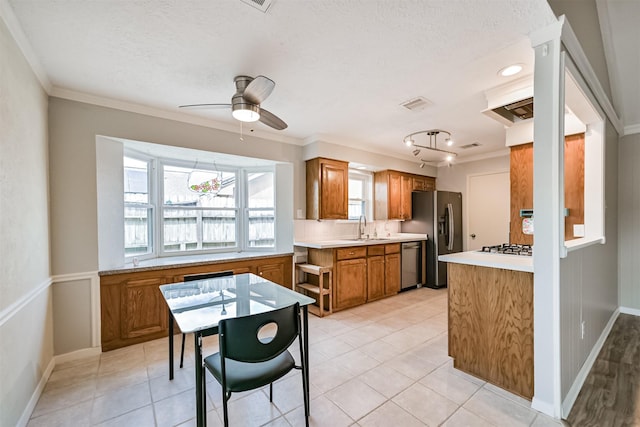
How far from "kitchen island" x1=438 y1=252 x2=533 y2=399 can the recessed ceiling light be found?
1.50 metres

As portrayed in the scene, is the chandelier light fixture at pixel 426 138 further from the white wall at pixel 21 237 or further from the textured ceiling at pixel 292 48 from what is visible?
the white wall at pixel 21 237

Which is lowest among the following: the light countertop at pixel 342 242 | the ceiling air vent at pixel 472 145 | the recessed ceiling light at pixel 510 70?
the light countertop at pixel 342 242

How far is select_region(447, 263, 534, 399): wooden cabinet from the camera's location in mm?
1889

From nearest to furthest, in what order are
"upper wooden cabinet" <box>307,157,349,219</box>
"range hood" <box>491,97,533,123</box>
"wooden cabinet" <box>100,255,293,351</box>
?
"range hood" <box>491,97,533,123</box> < "wooden cabinet" <box>100,255,293,351</box> < "upper wooden cabinet" <box>307,157,349,219</box>

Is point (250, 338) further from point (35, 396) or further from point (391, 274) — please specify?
point (391, 274)

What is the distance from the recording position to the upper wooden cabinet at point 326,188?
4.06 meters

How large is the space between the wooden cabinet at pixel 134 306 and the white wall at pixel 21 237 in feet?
1.43

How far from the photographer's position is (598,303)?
2.67 metres

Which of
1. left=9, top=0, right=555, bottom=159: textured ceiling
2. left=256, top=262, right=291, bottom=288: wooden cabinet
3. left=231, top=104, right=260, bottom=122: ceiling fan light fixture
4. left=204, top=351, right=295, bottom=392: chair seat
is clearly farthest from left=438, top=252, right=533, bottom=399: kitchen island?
left=256, top=262, right=291, bottom=288: wooden cabinet

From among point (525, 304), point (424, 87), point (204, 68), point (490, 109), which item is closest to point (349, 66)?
point (424, 87)

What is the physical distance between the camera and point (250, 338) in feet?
4.71

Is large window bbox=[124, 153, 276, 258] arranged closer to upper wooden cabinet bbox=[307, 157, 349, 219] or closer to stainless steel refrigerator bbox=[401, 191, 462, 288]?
upper wooden cabinet bbox=[307, 157, 349, 219]

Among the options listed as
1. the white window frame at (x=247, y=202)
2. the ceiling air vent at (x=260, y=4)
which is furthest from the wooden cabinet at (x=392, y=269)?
the ceiling air vent at (x=260, y=4)

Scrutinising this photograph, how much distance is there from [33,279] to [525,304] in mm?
3516
